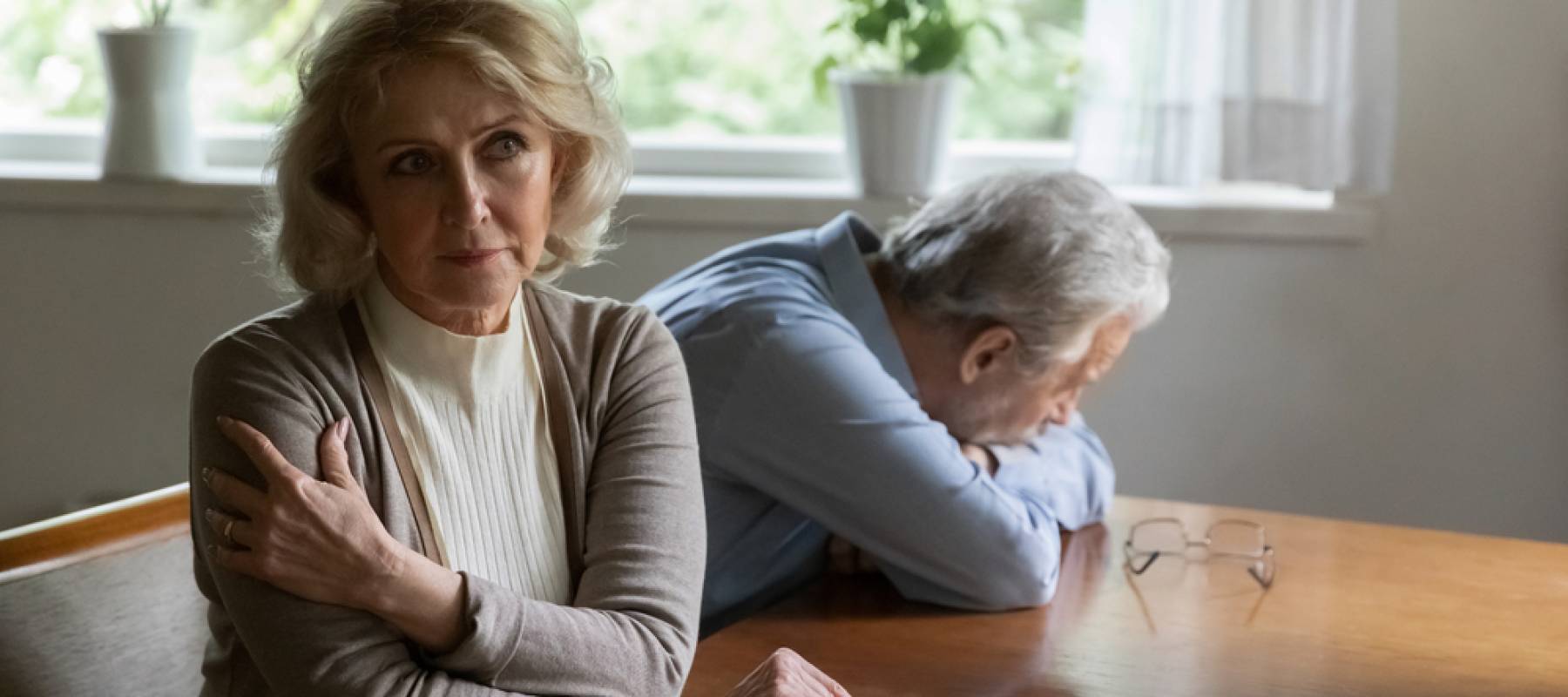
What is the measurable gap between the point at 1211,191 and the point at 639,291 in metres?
1.04

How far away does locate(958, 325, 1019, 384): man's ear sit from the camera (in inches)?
74.0

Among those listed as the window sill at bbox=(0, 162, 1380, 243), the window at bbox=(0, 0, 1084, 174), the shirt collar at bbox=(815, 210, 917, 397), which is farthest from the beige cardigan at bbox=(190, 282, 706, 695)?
the window at bbox=(0, 0, 1084, 174)

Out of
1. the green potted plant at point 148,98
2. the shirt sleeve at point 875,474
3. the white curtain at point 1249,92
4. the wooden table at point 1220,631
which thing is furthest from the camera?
the green potted plant at point 148,98

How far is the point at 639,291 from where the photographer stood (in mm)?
2957

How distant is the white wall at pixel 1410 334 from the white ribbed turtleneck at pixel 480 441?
4.78ft

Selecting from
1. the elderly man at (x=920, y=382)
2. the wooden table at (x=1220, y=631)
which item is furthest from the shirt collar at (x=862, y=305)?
the wooden table at (x=1220, y=631)

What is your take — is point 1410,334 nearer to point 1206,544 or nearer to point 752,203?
point 1206,544

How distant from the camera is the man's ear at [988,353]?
1881 millimetres

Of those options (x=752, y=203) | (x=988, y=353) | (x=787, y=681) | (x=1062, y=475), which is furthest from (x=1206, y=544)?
(x=752, y=203)

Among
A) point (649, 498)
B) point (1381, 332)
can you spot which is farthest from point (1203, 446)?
point (649, 498)

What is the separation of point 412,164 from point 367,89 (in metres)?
0.07

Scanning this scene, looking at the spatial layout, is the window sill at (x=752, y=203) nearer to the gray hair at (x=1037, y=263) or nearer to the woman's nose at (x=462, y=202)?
the gray hair at (x=1037, y=263)

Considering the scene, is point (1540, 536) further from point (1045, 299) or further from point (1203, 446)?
point (1045, 299)

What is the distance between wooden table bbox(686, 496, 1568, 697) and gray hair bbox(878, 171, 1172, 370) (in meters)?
0.28
